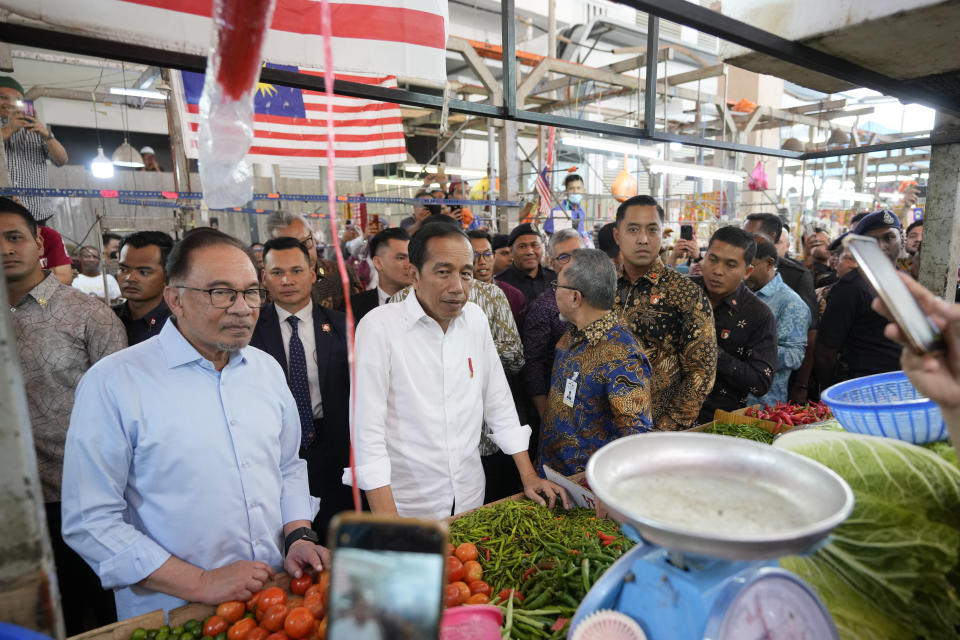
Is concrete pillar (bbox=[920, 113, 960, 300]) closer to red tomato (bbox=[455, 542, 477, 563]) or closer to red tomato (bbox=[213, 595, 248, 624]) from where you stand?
red tomato (bbox=[455, 542, 477, 563])

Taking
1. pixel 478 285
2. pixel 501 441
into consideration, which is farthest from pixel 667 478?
pixel 478 285

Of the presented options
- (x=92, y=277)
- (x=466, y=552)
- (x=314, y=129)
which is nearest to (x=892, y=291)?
(x=466, y=552)

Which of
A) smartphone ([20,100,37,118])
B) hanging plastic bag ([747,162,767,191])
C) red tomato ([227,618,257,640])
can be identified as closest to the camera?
red tomato ([227,618,257,640])

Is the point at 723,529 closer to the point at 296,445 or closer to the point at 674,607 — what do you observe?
the point at 674,607

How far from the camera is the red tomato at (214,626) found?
1.65 meters

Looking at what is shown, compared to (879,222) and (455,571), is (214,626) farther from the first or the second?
(879,222)

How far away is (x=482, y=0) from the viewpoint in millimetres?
12289

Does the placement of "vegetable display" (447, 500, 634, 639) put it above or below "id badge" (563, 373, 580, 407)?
below

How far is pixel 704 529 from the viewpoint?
883mm

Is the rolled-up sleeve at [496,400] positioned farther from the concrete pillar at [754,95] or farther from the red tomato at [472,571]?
the concrete pillar at [754,95]

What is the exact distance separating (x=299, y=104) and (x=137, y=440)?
493cm

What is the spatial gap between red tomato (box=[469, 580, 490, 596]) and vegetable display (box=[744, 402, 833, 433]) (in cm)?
218

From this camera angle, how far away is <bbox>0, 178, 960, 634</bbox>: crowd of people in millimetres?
1813

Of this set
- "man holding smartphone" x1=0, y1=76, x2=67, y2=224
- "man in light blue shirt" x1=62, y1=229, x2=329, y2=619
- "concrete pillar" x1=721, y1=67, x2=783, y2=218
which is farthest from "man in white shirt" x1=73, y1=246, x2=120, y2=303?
"concrete pillar" x1=721, y1=67, x2=783, y2=218
